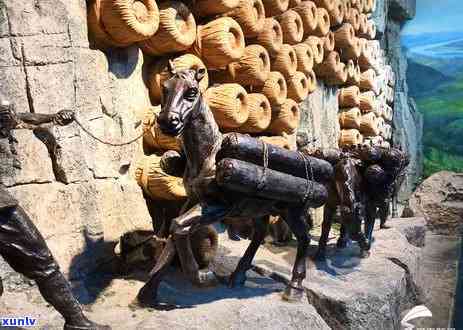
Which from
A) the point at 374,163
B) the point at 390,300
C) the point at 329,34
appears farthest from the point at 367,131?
the point at 390,300

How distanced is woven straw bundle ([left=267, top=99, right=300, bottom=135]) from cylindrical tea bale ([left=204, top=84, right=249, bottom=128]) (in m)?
1.14

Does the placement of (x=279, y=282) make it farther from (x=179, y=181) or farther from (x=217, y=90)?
(x=217, y=90)

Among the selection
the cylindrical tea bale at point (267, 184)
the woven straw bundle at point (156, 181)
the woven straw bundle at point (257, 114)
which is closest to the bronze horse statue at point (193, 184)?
the cylindrical tea bale at point (267, 184)

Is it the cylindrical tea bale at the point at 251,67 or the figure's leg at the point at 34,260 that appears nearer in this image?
the figure's leg at the point at 34,260

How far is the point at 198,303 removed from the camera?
3.53m

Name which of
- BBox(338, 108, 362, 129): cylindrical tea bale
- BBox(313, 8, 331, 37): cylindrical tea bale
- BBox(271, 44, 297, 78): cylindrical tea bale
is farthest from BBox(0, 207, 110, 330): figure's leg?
BBox(338, 108, 362, 129): cylindrical tea bale

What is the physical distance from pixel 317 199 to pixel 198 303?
3.75 feet

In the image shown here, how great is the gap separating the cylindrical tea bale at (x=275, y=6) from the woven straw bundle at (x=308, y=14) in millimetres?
509

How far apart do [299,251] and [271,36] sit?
2.77 m

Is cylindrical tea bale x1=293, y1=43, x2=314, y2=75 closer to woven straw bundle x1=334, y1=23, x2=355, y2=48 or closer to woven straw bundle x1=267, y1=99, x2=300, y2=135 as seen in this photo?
woven straw bundle x1=267, y1=99, x2=300, y2=135

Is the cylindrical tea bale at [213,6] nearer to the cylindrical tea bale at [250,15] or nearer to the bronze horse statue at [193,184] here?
the cylindrical tea bale at [250,15]

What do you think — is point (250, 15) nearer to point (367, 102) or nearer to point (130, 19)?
point (130, 19)

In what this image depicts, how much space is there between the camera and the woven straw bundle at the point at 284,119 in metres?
6.21

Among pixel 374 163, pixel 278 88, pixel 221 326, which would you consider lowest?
pixel 221 326
